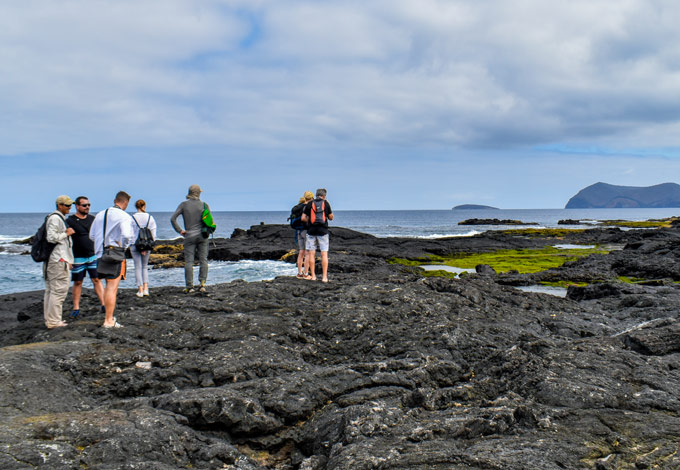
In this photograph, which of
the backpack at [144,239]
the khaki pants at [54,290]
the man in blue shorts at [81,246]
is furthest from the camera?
the backpack at [144,239]

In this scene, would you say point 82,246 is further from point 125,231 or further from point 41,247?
point 125,231

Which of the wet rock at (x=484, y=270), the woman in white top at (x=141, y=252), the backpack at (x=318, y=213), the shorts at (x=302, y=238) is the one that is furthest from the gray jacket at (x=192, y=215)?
the wet rock at (x=484, y=270)

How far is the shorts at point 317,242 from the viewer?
14.3 metres

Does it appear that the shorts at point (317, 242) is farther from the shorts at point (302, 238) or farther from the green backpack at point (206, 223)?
Answer: the green backpack at point (206, 223)

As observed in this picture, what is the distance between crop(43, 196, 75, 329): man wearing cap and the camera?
32.5 feet

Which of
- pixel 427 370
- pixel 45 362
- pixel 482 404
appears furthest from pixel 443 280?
pixel 45 362

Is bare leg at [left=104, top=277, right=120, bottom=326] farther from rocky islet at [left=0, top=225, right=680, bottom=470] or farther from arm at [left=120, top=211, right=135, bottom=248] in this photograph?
arm at [left=120, top=211, right=135, bottom=248]

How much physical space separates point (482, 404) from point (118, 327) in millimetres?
6993

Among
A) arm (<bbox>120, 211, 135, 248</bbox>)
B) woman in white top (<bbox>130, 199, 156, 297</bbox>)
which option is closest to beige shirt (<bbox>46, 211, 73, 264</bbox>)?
arm (<bbox>120, 211, 135, 248</bbox>)

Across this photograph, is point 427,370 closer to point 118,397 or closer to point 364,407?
point 364,407

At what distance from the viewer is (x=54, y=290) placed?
32.8 ft

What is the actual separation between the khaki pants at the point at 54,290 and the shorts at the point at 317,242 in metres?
6.78

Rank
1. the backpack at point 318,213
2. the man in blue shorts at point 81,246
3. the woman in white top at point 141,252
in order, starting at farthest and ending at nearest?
the backpack at point 318,213 → the woman in white top at point 141,252 → the man in blue shorts at point 81,246

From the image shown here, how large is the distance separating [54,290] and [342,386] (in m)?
6.87
